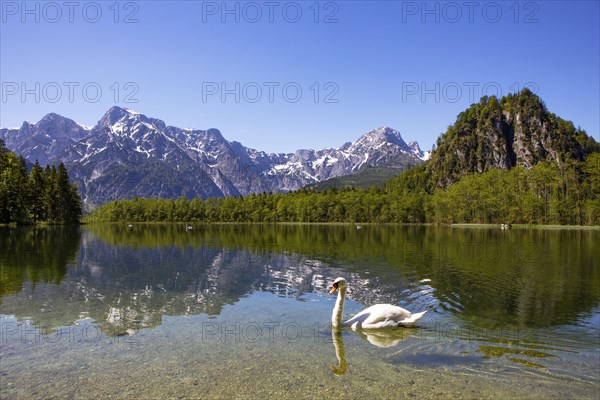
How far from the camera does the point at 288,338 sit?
46.1 ft

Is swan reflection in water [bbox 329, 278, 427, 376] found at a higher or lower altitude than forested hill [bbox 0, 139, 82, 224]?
lower

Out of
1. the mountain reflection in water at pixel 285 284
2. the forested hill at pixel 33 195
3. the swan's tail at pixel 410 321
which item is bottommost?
the mountain reflection in water at pixel 285 284

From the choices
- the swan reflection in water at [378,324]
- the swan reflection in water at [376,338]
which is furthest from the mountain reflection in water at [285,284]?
the swan reflection in water at [376,338]

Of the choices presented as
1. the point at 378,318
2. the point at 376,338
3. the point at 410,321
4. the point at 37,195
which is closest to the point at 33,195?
the point at 37,195

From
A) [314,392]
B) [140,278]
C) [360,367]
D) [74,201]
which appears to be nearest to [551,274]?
[360,367]

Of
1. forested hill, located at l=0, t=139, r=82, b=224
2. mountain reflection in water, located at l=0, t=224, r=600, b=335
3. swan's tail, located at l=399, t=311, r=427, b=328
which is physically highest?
forested hill, located at l=0, t=139, r=82, b=224

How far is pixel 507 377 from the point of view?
34.2 feet

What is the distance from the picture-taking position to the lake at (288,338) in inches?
389

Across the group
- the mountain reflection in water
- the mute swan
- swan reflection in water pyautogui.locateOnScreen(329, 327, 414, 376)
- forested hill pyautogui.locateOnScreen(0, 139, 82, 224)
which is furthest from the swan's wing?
forested hill pyautogui.locateOnScreen(0, 139, 82, 224)

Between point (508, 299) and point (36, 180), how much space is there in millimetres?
135326

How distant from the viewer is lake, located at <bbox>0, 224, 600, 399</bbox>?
32.4 feet

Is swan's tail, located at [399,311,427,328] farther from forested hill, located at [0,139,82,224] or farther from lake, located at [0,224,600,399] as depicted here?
forested hill, located at [0,139,82,224]

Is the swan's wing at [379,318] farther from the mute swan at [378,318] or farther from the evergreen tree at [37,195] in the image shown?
the evergreen tree at [37,195]

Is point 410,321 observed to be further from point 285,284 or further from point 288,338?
point 285,284
